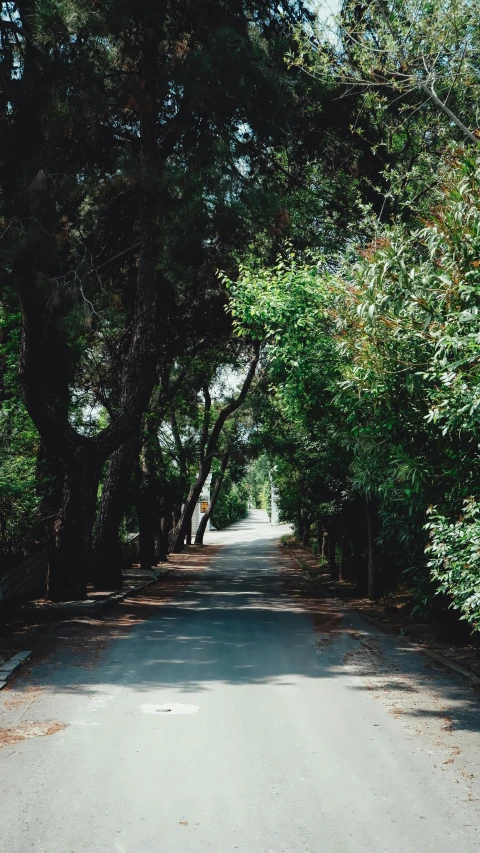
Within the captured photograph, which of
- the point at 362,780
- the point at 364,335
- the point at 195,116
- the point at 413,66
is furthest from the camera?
the point at 195,116

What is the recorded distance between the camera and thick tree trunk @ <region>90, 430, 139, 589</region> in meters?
19.7

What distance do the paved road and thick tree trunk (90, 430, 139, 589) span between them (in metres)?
8.35

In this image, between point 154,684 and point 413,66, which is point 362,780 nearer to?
point 154,684

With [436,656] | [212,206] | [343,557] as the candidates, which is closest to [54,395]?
[212,206]

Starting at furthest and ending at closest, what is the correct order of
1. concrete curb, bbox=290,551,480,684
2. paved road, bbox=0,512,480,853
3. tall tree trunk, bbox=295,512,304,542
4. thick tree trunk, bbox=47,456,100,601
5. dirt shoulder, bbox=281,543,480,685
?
1. tall tree trunk, bbox=295,512,304,542
2. thick tree trunk, bbox=47,456,100,601
3. dirt shoulder, bbox=281,543,480,685
4. concrete curb, bbox=290,551,480,684
5. paved road, bbox=0,512,480,853

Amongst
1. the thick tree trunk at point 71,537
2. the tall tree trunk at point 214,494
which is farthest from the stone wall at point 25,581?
the tall tree trunk at point 214,494

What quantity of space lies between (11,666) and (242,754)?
14.8 feet

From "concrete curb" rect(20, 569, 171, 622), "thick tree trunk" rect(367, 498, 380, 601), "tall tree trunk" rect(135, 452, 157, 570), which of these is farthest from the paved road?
"tall tree trunk" rect(135, 452, 157, 570)

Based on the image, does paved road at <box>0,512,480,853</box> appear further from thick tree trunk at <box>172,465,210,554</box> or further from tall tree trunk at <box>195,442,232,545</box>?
tall tree trunk at <box>195,442,232,545</box>

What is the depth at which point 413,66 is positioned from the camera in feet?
36.8

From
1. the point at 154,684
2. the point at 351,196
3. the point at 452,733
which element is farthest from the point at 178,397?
the point at 452,733

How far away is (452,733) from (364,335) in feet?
13.0

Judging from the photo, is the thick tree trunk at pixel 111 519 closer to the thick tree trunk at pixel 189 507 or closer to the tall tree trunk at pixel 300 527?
the thick tree trunk at pixel 189 507

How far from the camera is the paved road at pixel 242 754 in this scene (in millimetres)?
4637
